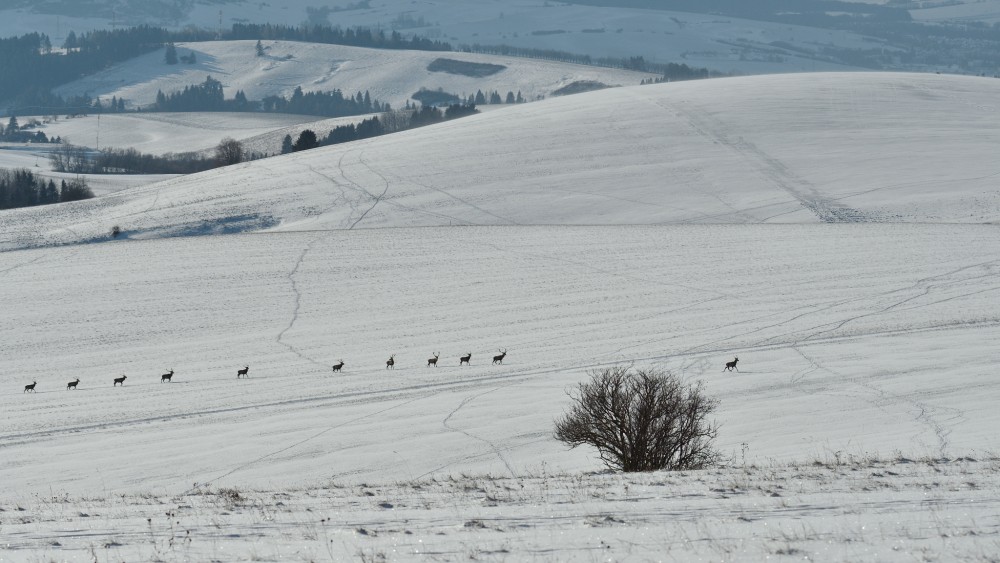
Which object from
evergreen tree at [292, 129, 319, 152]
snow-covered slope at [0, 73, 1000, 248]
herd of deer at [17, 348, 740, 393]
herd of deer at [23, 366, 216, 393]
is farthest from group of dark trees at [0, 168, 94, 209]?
herd of deer at [17, 348, 740, 393]

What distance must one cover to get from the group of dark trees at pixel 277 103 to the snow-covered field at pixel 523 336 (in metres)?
114

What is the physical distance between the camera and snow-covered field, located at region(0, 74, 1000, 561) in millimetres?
10789

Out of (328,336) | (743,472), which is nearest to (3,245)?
(328,336)

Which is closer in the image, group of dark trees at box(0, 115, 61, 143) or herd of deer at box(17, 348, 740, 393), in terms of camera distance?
herd of deer at box(17, 348, 740, 393)

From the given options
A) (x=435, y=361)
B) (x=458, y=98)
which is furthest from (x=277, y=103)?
(x=435, y=361)

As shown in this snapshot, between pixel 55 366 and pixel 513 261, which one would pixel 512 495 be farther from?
pixel 513 261

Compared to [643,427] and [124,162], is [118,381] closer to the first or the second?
[643,427]

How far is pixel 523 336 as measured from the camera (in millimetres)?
32688

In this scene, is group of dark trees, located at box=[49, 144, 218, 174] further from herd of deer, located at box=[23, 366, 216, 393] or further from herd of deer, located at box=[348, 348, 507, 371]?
herd of deer, located at box=[348, 348, 507, 371]

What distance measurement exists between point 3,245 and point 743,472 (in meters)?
44.9

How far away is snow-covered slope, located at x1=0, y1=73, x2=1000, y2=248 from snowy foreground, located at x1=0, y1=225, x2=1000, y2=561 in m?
3.15

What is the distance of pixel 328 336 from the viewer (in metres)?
33.8

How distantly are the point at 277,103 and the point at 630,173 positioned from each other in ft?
484

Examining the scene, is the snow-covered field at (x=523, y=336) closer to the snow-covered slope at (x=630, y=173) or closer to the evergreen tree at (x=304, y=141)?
the snow-covered slope at (x=630, y=173)
